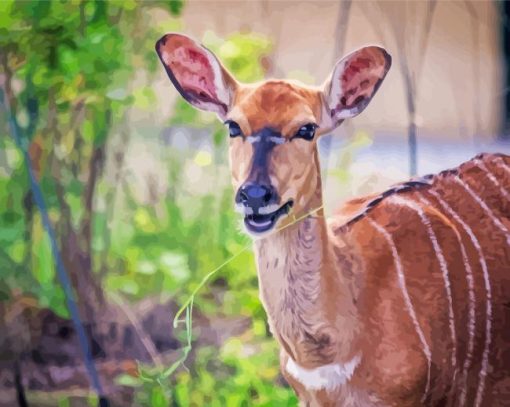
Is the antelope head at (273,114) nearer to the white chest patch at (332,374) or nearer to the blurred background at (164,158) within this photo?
the blurred background at (164,158)

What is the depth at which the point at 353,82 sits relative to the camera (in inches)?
57.3

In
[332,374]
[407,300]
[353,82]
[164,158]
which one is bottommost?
[332,374]

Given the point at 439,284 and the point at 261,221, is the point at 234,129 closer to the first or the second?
the point at 261,221

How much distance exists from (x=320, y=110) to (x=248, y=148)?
0.57ft

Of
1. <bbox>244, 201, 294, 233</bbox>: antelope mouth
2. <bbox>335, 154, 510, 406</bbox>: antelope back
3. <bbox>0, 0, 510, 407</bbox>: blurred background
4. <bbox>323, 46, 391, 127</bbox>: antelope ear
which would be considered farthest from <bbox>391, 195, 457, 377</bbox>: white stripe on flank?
<bbox>244, 201, 294, 233</bbox>: antelope mouth

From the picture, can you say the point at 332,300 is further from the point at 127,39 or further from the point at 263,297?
the point at 127,39

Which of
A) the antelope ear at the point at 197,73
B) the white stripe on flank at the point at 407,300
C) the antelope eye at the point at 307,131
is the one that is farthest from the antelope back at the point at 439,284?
the antelope ear at the point at 197,73

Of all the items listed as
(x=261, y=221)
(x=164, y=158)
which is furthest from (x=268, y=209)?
(x=164, y=158)

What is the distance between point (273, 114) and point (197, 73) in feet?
0.70

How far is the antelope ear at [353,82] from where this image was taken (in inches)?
56.7

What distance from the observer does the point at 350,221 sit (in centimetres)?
150

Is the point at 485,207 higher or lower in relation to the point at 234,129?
lower

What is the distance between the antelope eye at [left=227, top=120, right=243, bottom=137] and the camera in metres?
1.39

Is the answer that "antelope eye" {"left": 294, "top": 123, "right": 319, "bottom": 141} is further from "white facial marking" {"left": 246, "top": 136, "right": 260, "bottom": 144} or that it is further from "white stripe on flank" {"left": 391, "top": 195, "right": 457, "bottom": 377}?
"white stripe on flank" {"left": 391, "top": 195, "right": 457, "bottom": 377}
